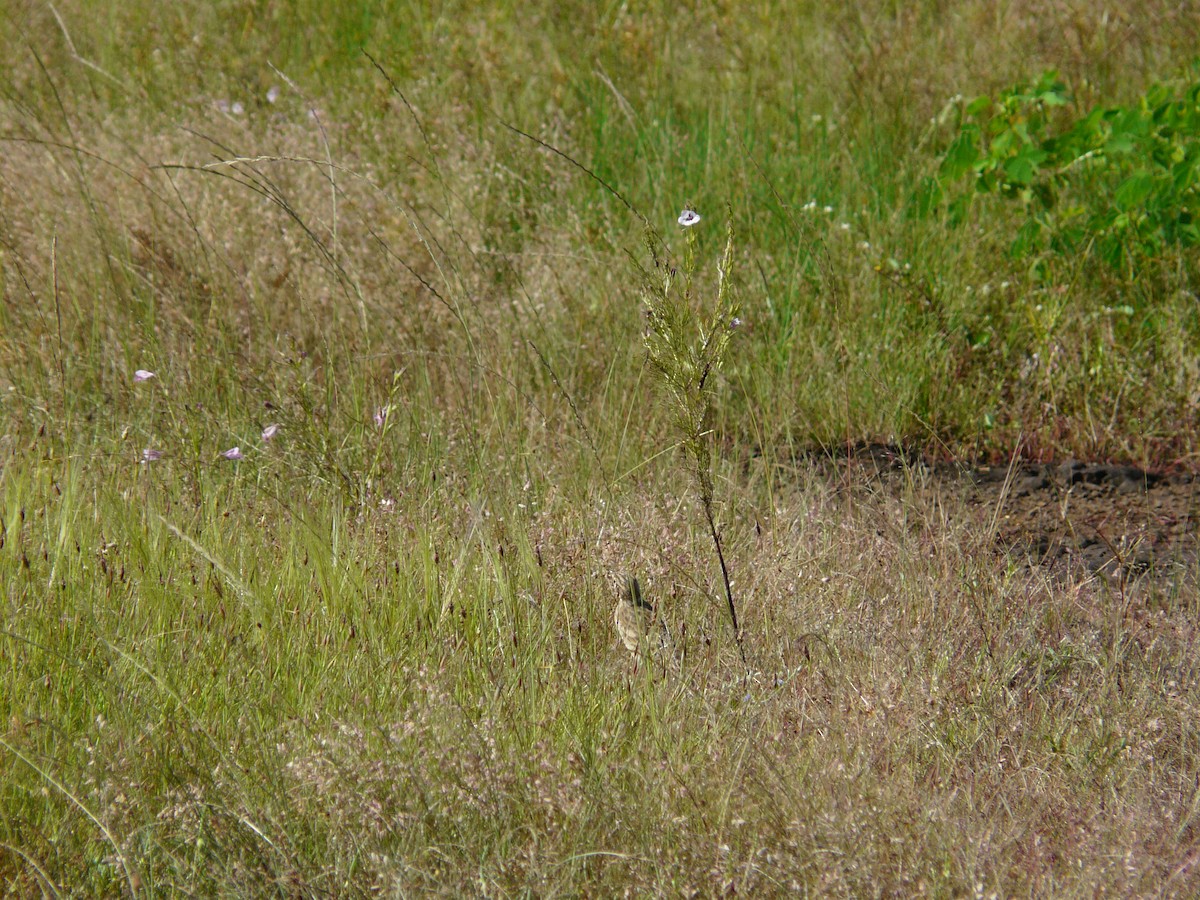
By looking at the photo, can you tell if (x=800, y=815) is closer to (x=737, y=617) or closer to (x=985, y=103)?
(x=737, y=617)

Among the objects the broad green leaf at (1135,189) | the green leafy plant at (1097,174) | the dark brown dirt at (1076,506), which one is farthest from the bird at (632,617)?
the broad green leaf at (1135,189)

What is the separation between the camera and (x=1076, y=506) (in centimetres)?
323

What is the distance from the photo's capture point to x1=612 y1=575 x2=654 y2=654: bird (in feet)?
7.65

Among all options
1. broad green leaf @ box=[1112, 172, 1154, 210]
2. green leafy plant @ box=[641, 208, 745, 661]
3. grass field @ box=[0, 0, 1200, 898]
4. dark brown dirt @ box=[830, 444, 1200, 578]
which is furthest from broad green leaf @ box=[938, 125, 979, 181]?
green leafy plant @ box=[641, 208, 745, 661]

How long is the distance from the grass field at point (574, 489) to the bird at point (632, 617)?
55 millimetres

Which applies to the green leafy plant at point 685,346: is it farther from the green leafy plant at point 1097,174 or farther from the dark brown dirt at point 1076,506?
the green leafy plant at point 1097,174

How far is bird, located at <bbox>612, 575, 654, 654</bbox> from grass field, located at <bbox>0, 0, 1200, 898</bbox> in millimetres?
55

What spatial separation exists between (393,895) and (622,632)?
0.80m

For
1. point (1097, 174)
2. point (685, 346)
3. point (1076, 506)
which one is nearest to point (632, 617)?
Result: point (685, 346)

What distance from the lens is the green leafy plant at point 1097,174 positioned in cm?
363

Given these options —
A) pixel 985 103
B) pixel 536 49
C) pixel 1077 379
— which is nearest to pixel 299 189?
pixel 536 49

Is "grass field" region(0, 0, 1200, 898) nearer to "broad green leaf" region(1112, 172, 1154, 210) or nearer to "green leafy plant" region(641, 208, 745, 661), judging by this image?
"green leafy plant" region(641, 208, 745, 661)

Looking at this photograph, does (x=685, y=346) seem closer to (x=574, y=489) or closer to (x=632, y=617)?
(x=632, y=617)

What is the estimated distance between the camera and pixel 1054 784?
1985mm
